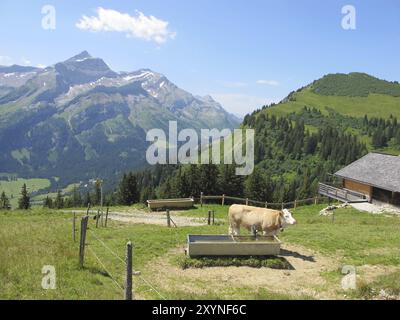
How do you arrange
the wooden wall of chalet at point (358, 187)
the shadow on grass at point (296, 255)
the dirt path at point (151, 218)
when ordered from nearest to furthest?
the shadow on grass at point (296, 255)
the dirt path at point (151, 218)
the wooden wall of chalet at point (358, 187)

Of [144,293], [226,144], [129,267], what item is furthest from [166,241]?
[226,144]

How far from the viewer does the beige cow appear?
20906 mm

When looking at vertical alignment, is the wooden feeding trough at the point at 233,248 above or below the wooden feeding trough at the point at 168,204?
above

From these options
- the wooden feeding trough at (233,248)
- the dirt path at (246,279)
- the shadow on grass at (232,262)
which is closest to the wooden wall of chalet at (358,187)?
the dirt path at (246,279)

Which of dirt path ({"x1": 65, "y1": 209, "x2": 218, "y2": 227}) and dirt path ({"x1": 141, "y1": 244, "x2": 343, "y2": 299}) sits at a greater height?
dirt path ({"x1": 141, "y1": 244, "x2": 343, "y2": 299})

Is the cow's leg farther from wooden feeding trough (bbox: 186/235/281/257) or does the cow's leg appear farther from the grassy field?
wooden feeding trough (bbox: 186/235/281/257)

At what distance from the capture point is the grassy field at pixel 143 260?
13289 millimetres

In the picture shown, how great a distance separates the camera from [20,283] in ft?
42.5

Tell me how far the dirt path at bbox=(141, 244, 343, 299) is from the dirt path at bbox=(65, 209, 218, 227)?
49.1 ft

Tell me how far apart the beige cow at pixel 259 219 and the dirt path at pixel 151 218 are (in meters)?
11.6

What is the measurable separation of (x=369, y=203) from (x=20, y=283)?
44.7 m

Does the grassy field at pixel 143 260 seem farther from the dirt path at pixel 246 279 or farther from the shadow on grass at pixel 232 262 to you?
the shadow on grass at pixel 232 262

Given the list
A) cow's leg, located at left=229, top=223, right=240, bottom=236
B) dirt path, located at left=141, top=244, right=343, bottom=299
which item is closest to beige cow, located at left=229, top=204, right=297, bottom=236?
cow's leg, located at left=229, top=223, right=240, bottom=236
